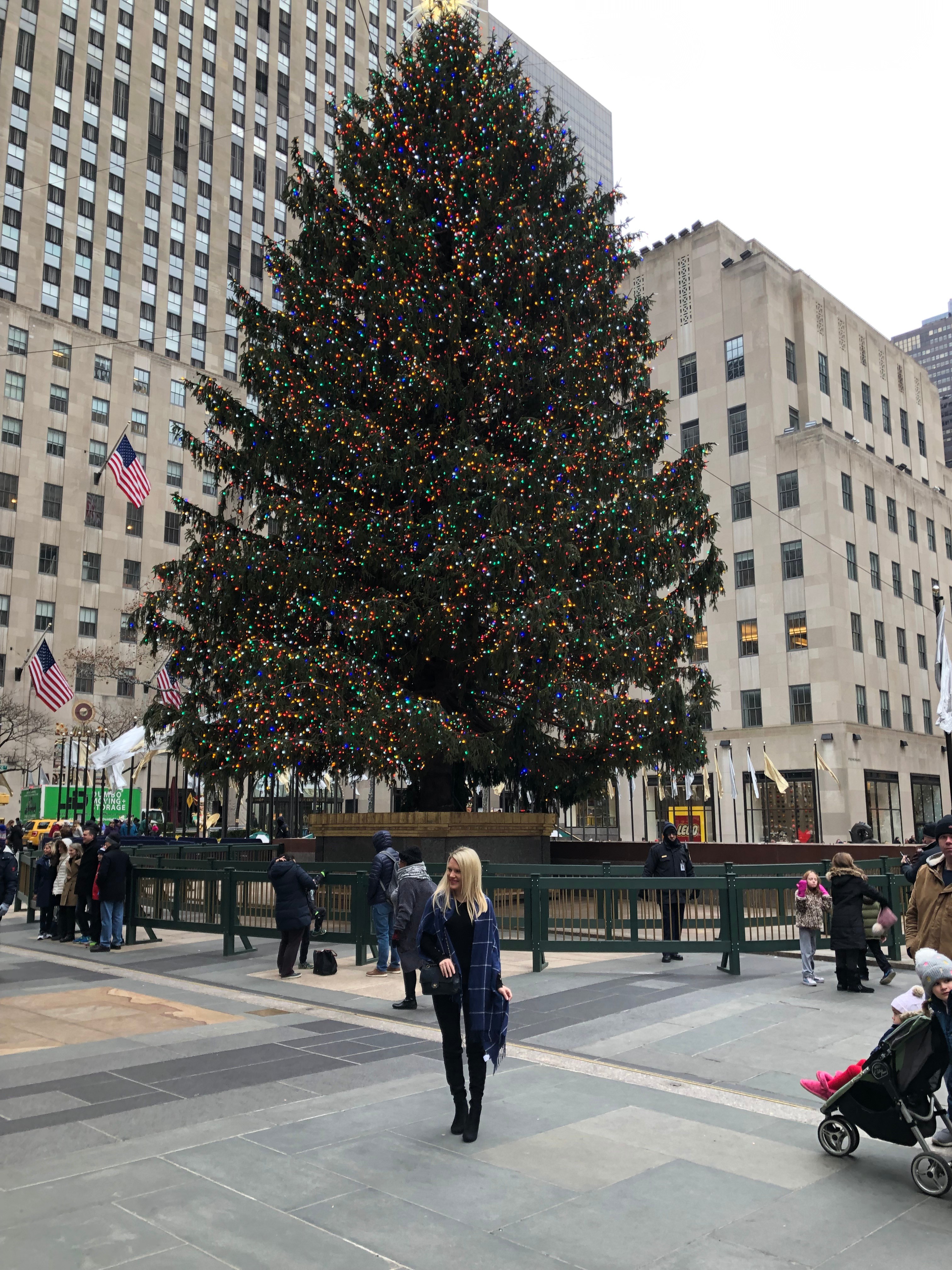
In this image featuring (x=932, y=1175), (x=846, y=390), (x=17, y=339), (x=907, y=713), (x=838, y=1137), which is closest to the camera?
(x=932, y=1175)

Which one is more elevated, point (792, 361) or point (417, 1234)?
point (792, 361)

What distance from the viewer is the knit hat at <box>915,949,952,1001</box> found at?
229 inches

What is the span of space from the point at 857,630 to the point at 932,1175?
50377 mm

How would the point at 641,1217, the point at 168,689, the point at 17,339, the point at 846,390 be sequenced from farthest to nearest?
1. the point at 17,339
2. the point at 846,390
3. the point at 168,689
4. the point at 641,1217

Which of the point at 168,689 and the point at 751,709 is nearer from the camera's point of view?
the point at 168,689

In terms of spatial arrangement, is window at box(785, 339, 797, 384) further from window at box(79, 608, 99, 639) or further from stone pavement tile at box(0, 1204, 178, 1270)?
stone pavement tile at box(0, 1204, 178, 1270)

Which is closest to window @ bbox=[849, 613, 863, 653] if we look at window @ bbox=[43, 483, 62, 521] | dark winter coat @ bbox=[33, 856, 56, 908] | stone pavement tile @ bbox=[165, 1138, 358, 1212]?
dark winter coat @ bbox=[33, 856, 56, 908]

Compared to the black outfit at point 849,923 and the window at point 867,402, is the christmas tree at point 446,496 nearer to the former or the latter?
the black outfit at point 849,923

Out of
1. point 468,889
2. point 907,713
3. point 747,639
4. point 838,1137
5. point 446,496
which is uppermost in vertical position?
point 747,639

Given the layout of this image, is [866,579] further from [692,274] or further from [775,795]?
[692,274]

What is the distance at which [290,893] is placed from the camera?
13969mm

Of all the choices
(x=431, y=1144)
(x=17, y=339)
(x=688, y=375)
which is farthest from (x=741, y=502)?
(x=431, y=1144)

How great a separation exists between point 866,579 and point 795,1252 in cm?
5369

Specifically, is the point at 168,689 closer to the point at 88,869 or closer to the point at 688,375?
the point at 88,869
